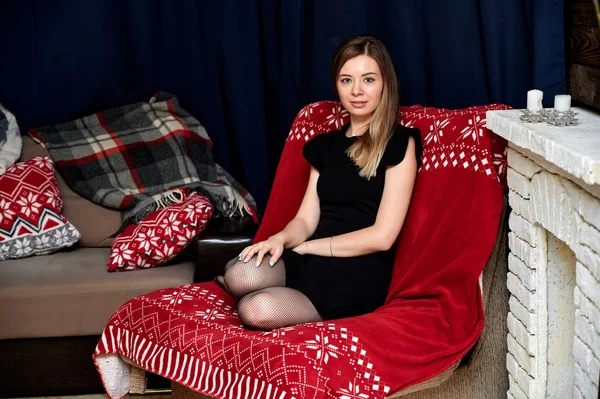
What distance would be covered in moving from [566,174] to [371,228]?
2.36ft

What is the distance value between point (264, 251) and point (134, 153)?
132cm

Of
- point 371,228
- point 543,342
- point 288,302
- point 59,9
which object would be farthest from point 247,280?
point 59,9

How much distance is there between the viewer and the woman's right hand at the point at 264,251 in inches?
93.0

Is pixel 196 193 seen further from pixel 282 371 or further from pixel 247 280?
pixel 282 371

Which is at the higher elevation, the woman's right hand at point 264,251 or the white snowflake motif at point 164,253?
the woman's right hand at point 264,251

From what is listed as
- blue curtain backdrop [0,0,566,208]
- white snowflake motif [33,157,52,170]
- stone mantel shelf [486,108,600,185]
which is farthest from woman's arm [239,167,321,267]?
white snowflake motif [33,157,52,170]

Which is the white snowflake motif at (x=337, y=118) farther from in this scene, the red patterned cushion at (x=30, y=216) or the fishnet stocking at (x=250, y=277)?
the red patterned cushion at (x=30, y=216)

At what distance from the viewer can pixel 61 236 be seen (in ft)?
10.6

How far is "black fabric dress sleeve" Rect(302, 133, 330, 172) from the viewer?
2.58 m

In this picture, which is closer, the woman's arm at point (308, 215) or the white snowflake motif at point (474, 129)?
the white snowflake motif at point (474, 129)

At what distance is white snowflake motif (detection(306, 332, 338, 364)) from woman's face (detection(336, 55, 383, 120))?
0.77 m

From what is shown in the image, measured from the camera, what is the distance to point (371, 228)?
7.80 feet

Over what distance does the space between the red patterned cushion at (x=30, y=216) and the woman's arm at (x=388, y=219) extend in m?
A: 1.31

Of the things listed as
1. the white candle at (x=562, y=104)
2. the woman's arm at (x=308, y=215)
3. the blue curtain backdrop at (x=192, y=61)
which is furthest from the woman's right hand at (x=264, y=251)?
the blue curtain backdrop at (x=192, y=61)
